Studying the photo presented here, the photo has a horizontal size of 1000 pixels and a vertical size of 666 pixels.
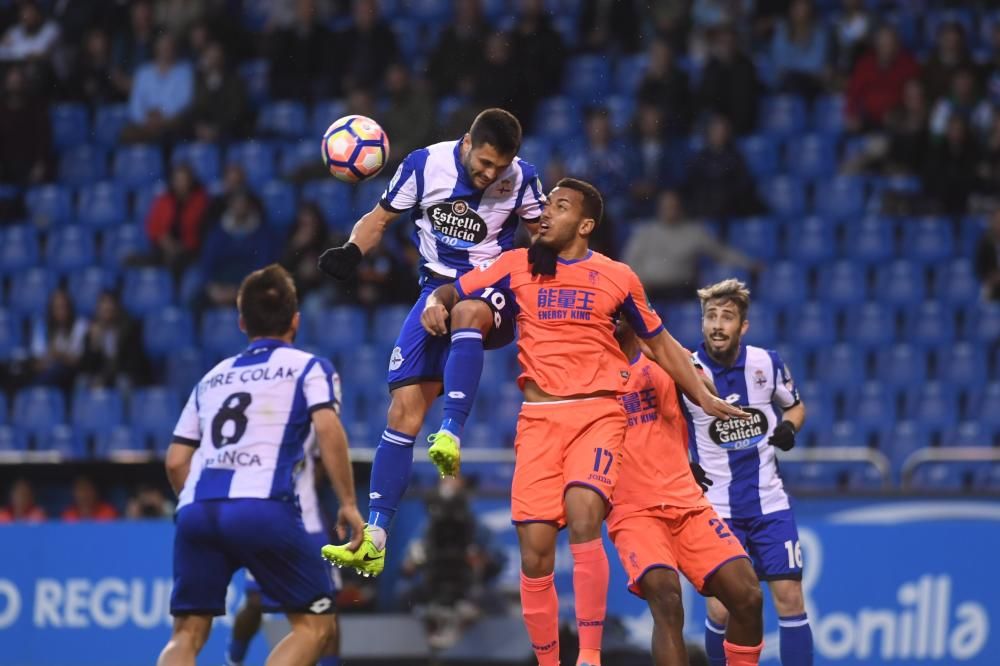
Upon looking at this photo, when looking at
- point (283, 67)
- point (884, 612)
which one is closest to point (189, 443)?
point (884, 612)

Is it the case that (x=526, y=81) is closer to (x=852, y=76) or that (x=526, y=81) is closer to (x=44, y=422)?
(x=852, y=76)

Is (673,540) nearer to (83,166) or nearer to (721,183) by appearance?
(721,183)

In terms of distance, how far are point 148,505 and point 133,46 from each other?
7.58m

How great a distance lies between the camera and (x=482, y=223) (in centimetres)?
865

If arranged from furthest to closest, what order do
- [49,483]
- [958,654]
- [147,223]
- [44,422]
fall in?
[147,223]
[44,422]
[49,483]
[958,654]

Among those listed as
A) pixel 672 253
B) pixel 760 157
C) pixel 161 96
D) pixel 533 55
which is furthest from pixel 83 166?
pixel 760 157

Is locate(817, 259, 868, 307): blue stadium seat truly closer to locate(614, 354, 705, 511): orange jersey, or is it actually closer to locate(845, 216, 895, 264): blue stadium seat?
locate(845, 216, 895, 264): blue stadium seat

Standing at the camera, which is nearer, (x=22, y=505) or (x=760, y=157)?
(x=22, y=505)

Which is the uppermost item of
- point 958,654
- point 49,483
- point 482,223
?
point 482,223

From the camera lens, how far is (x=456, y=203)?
8609 millimetres

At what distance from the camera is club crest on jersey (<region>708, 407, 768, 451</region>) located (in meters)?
9.07

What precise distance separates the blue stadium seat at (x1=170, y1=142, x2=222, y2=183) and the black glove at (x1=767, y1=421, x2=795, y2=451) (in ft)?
32.9

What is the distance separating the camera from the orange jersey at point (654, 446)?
26.4 ft

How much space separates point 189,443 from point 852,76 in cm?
990
